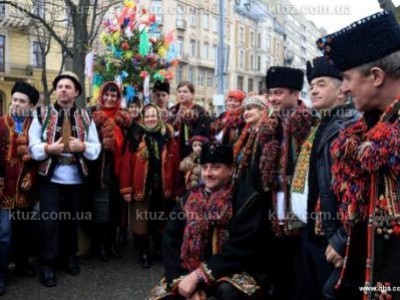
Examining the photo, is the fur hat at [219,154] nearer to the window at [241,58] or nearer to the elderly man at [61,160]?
the elderly man at [61,160]

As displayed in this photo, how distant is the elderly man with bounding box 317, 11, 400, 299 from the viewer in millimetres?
1830

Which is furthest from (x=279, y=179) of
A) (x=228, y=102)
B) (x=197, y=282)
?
(x=228, y=102)

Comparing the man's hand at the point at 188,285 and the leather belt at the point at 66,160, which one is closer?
the man's hand at the point at 188,285

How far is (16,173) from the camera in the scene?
15.5ft

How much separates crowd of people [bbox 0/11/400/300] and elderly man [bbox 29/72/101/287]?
1 centimetres

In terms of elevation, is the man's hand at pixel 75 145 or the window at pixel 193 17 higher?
the window at pixel 193 17

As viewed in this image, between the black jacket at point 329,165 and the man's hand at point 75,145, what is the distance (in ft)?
8.75

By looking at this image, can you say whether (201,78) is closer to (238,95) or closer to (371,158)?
(238,95)

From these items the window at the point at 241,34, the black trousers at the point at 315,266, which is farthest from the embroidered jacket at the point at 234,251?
the window at the point at 241,34

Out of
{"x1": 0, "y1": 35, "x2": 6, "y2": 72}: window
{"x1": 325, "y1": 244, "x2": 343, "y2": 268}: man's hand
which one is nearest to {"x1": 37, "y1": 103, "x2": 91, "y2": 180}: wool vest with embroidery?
{"x1": 325, "y1": 244, "x2": 343, "y2": 268}: man's hand

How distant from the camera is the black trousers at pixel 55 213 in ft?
15.7

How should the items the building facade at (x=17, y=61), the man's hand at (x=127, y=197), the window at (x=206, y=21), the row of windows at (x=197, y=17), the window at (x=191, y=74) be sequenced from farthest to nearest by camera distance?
the window at (x=206, y=21) → the window at (x=191, y=74) → the row of windows at (x=197, y=17) → the building facade at (x=17, y=61) → the man's hand at (x=127, y=197)

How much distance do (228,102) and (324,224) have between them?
3.85 metres

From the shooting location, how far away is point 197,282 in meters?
3.47
